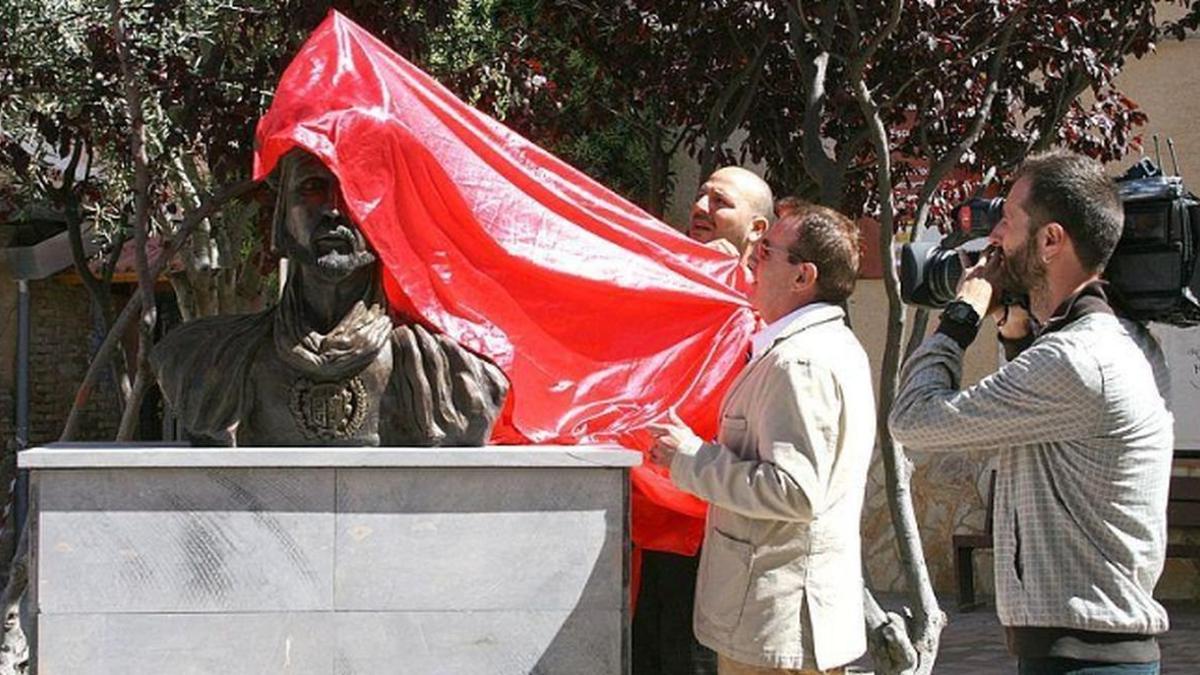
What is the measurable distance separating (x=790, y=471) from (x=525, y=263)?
147 cm

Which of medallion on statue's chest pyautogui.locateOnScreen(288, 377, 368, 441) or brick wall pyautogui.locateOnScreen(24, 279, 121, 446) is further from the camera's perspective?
brick wall pyautogui.locateOnScreen(24, 279, 121, 446)

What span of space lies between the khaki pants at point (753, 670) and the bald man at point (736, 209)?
1.83 metres

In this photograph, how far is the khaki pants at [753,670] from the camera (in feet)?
12.9

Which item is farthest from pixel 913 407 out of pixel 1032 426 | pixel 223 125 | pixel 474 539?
pixel 223 125

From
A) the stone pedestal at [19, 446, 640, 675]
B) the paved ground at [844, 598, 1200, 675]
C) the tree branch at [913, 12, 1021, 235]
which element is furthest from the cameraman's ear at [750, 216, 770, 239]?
the paved ground at [844, 598, 1200, 675]

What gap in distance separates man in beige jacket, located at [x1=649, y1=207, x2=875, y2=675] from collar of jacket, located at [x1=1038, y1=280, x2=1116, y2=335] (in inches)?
23.7

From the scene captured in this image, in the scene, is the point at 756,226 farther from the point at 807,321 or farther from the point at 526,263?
the point at 807,321

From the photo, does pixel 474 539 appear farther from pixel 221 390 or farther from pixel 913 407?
pixel 913 407

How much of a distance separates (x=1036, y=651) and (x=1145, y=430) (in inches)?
18.4

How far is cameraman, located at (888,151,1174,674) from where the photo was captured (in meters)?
3.37

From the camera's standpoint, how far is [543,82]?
8844 mm

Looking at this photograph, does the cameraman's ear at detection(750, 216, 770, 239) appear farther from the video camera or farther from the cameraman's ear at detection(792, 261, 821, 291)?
the video camera

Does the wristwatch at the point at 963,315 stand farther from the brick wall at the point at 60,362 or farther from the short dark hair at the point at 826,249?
the brick wall at the point at 60,362

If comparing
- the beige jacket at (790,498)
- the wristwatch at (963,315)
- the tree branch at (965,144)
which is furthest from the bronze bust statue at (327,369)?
the tree branch at (965,144)
